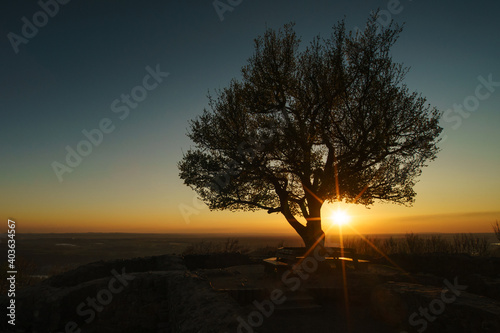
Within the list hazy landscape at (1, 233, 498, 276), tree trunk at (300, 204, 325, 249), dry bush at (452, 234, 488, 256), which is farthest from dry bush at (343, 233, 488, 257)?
tree trunk at (300, 204, 325, 249)

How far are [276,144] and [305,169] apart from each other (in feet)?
6.86

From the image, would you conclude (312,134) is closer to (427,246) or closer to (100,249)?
(427,246)

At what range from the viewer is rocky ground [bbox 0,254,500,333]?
5.64m

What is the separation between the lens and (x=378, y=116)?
1504 centimetres

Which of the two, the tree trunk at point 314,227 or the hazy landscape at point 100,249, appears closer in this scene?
the tree trunk at point 314,227

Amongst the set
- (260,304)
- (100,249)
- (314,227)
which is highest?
(314,227)

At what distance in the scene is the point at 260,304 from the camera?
27.7 ft

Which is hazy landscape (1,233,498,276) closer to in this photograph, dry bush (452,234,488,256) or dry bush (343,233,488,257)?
dry bush (343,233,488,257)

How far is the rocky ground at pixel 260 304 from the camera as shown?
5.64 metres

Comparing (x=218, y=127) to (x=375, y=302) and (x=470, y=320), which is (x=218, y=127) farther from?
(x=470, y=320)

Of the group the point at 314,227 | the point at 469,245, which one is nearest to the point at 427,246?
the point at 469,245

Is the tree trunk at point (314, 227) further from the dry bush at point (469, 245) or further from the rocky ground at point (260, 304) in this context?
the dry bush at point (469, 245)

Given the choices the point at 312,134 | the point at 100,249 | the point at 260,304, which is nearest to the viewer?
the point at 260,304

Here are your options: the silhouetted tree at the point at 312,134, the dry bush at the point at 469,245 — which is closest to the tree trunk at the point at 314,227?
the silhouetted tree at the point at 312,134
